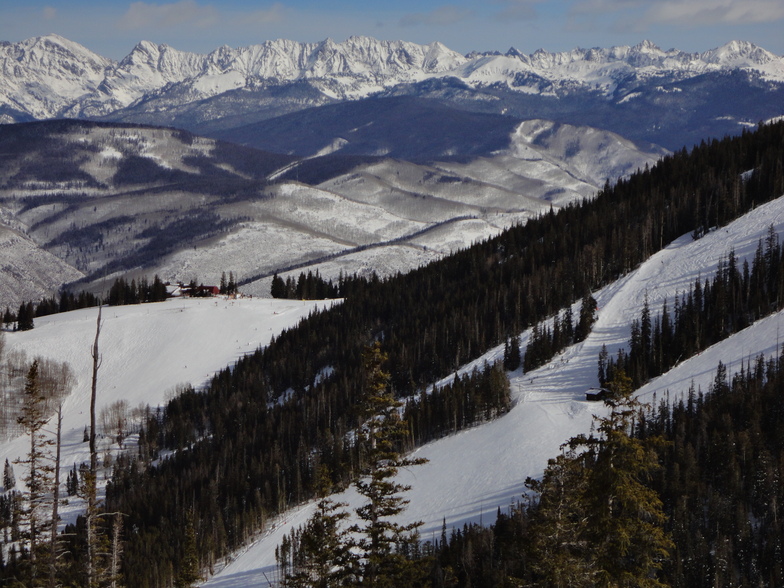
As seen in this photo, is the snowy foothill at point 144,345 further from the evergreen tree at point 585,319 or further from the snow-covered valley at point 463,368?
the evergreen tree at point 585,319

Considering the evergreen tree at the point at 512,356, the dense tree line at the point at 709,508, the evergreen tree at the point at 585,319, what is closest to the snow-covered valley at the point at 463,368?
the evergreen tree at the point at 585,319

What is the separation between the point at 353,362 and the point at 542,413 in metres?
55.8

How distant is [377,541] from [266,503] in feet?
255

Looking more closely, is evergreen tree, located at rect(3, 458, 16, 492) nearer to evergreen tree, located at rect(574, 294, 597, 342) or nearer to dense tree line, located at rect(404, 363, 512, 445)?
dense tree line, located at rect(404, 363, 512, 445)

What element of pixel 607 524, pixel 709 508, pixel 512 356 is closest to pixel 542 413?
pixel 512 356

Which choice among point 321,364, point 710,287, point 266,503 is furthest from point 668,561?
point 321,364

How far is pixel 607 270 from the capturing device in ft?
511

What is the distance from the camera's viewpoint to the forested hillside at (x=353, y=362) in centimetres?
11594

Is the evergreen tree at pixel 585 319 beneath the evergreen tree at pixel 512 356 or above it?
above

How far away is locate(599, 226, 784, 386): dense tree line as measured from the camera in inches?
4587

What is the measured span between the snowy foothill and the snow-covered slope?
171ft

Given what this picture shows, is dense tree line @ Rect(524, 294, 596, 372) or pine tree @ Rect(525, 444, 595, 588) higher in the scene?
dense tree line @ Rect(524, 294, 596, 372)

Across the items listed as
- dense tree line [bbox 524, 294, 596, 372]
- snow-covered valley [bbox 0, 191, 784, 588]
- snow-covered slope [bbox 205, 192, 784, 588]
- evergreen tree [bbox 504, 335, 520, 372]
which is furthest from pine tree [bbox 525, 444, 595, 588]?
evergreen tree [bbox 504, 335, 520, 372]

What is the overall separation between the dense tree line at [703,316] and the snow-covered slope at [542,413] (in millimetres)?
2664
